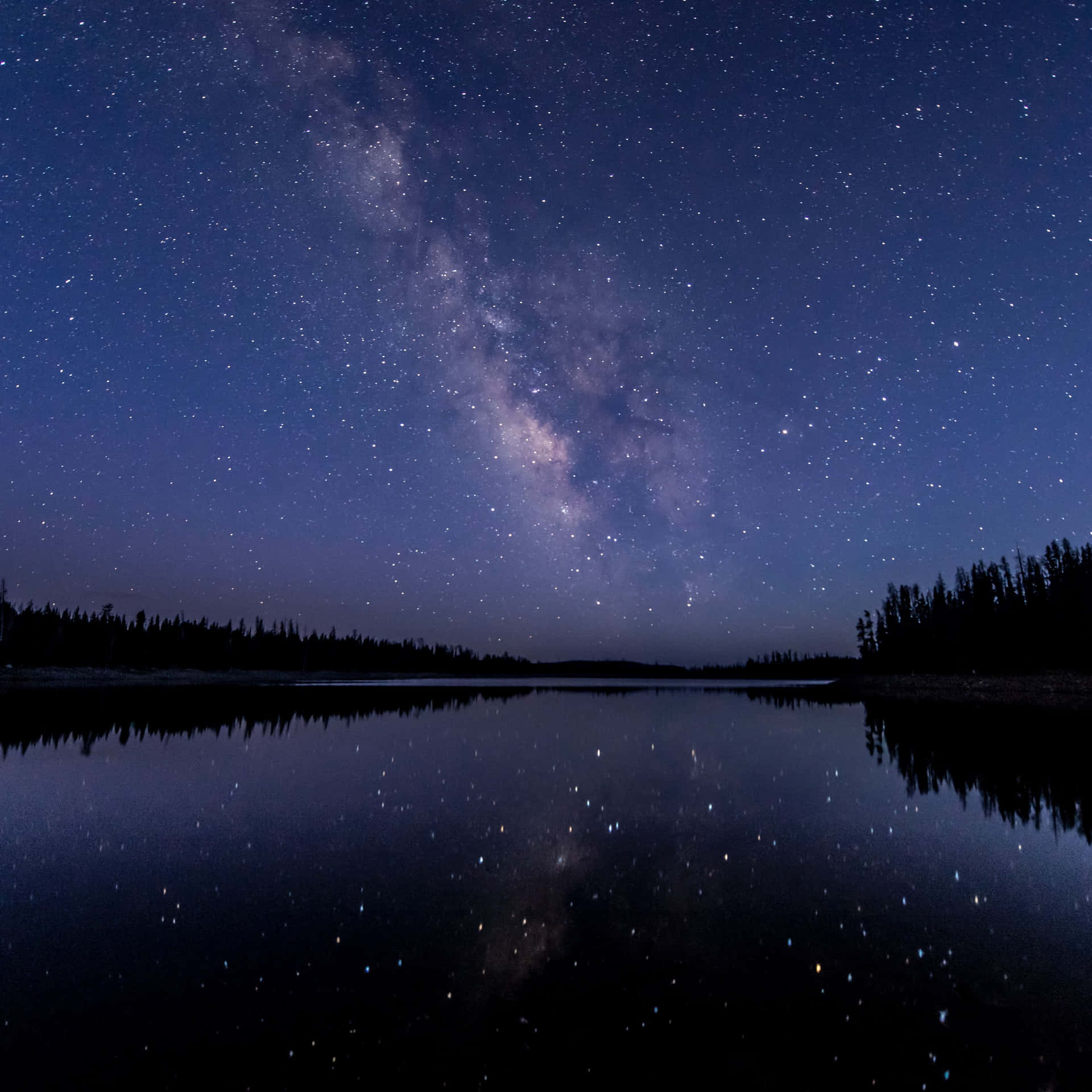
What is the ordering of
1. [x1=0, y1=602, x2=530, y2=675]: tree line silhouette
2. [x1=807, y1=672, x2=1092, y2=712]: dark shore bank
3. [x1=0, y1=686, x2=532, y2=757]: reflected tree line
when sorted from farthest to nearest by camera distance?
[x1=0, y1=602, x2=530, y2=675]: tree line silhouette, [x1=807, y1=672, x2=1092, y2=712]: dark shore bank, [x1=0, y1=686, x2=532, y2=757]: reflected tree line

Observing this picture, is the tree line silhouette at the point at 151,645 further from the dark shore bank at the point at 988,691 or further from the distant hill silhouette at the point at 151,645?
the dark shore bank at the point at 988,691

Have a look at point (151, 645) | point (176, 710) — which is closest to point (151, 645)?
point (151, 645)

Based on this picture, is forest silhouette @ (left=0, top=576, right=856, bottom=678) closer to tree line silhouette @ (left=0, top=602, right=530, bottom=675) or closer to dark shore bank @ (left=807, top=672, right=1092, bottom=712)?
tree line silhouette @ (left=0, top=602, right=530, bottom=675)

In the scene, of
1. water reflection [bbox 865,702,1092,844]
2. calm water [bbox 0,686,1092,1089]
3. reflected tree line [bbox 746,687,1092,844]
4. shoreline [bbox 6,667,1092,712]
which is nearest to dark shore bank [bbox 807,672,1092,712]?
shoreline [bbox 6,667,1092,712]

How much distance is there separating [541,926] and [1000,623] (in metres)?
108

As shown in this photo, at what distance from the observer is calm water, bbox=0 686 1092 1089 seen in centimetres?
519

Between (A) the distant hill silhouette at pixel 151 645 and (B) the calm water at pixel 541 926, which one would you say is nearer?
(B) the calm water at pixel 541 926

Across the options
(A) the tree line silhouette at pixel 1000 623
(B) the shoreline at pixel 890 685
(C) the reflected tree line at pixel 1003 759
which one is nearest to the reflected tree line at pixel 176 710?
(B) the shoreline at pixel 890 685

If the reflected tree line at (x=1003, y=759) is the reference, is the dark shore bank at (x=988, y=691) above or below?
below

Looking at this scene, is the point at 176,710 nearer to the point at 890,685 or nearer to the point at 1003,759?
the point at 1003,759

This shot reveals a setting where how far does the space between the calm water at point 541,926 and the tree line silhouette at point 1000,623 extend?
266ft

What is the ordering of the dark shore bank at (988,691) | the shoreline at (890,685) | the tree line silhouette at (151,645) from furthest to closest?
the tree line silhouette at (151,645) → the shoreline at (890,685) → the dark shore bank at (988,691)

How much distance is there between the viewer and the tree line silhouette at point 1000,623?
79.0m

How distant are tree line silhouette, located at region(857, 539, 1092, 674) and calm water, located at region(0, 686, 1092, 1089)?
81028mm
